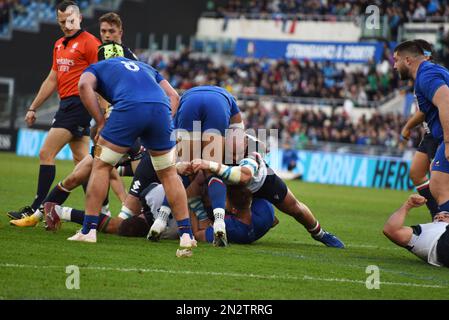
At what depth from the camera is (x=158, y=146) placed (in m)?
9.14

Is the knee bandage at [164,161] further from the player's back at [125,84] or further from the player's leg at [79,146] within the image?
the player's leg at [79,146]

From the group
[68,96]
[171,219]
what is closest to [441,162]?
[171,219]

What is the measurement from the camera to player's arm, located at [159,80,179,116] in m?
9.95

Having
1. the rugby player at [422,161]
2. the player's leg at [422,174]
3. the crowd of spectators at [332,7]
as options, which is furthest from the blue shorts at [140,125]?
the crowd of spectators at [332,7]

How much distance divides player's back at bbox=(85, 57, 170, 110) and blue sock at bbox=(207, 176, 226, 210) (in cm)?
112

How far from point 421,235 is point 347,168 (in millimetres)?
21991

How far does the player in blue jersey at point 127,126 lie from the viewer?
29.5ft

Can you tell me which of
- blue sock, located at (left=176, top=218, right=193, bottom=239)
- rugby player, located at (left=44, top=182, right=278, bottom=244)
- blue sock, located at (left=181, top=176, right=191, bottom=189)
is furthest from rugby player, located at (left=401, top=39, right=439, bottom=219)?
blue sock, located at (left=176, top=218, right=193, bottom=239)

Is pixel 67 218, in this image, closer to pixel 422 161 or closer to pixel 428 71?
pixel 428 71

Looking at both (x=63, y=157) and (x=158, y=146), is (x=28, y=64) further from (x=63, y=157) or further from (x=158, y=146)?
(x=158, y=146)

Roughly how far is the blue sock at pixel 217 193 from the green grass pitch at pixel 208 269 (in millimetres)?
469

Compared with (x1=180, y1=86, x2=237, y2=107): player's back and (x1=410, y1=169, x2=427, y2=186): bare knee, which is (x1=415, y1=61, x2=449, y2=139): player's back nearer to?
(x1=410, y1=169, x2=427, y2=186): bare knee
